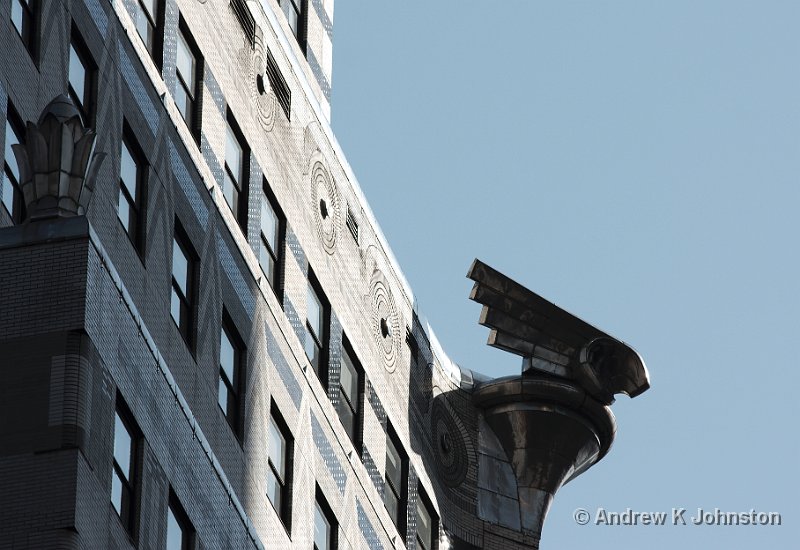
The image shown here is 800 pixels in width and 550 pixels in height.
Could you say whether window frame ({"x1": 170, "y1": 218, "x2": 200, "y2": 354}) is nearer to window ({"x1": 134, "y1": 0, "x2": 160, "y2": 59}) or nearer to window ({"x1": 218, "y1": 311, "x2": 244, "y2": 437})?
window ({"x1": 218, "y1": 311, "x2": 244, "y2": 437})

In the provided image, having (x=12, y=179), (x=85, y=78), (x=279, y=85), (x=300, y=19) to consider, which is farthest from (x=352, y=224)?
(x=12, y=179)

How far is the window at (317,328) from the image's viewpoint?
5053 cm

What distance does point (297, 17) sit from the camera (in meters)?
55.9

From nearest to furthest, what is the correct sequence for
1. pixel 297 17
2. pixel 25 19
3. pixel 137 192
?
pixel 25 19 → pixel 137 192 → pixel 297 17

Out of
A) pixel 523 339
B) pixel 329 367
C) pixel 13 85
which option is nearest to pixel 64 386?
pixel 13 85

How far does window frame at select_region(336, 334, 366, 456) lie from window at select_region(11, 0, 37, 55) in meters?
13.9

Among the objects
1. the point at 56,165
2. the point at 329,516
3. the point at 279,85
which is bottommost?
the point at 56,165

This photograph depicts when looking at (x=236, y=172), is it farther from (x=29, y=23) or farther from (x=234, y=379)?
(x=29, y=23)

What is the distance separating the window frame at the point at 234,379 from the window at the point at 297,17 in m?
11.4

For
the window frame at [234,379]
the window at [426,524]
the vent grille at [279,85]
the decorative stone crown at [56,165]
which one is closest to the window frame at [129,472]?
the decorative stone crown at [56,165]

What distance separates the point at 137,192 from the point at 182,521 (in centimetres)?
610

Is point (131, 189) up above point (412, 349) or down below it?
below

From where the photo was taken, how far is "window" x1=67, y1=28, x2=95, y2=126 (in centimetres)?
4062

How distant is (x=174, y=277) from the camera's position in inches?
1698
